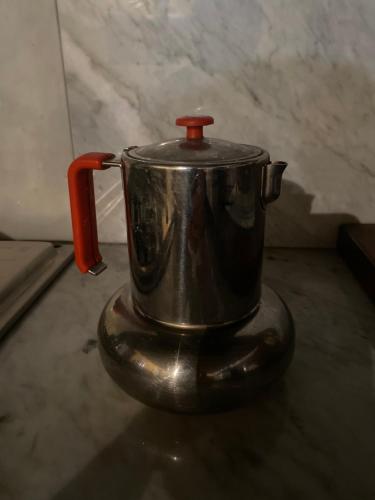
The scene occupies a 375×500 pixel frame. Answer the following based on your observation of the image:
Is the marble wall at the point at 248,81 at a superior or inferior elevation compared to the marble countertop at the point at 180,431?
superior

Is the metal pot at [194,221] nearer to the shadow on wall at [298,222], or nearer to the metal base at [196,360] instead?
the metal base at [196,360]

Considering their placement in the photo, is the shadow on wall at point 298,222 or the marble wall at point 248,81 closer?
the marble wall at point 248,81

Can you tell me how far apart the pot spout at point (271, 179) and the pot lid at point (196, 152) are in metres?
0.01

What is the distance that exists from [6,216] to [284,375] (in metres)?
0.65

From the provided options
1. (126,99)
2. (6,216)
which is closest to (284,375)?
(126,99)

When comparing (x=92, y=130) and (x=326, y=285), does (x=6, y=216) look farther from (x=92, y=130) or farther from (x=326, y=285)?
(x=326, y=285)

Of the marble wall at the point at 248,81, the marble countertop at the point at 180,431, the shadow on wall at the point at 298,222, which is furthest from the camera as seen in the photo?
the shadow on wall at the point at 298,222

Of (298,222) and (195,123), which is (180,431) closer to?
(195,123)

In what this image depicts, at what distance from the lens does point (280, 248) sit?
2.55 feet

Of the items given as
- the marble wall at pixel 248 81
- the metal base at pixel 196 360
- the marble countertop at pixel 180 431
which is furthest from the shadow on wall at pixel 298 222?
the metal base at pixel 196 360

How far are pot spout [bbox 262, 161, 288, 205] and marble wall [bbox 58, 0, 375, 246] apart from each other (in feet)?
1.07

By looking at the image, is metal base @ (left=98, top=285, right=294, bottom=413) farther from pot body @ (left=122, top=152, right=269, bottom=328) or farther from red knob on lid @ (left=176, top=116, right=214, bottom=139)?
red knob on lid @ (left=176, top=116, right=214, bottom=139)

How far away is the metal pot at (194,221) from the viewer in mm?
354

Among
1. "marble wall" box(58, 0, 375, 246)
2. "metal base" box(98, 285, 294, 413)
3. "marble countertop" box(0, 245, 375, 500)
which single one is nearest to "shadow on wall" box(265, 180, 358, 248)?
"marble wall" box(58, 0, 375, 246)
